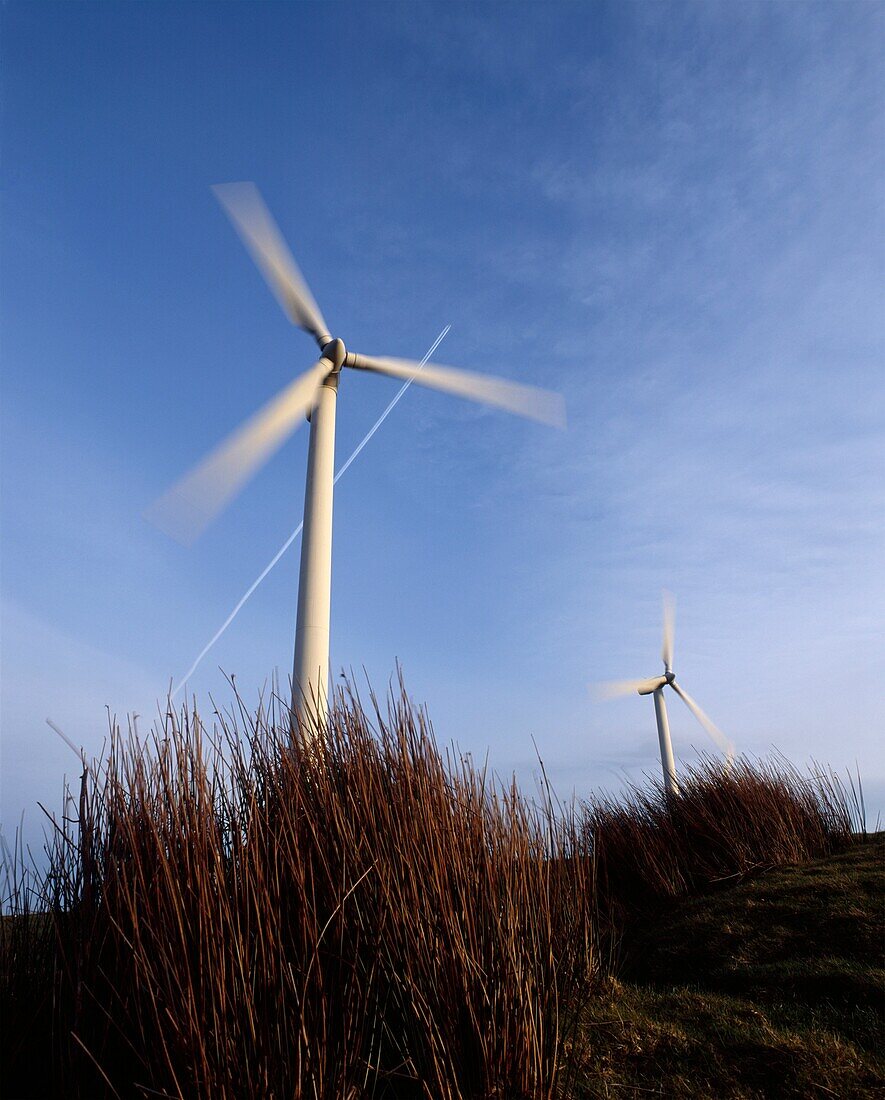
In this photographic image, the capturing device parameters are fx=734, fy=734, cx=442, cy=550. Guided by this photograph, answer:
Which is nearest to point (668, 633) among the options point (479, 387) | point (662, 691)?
point (662, 691)

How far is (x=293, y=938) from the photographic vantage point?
411 cm

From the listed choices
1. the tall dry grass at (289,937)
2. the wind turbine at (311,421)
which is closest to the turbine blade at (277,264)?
the wind turbine at (311,421)

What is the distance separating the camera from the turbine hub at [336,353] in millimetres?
11125

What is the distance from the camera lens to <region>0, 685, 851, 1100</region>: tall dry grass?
351cm

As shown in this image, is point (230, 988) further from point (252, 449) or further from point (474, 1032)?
point (252, 449)

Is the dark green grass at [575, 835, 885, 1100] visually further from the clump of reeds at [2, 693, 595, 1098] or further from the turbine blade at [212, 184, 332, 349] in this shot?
the turbine blade at [212, 184, 332, 349]

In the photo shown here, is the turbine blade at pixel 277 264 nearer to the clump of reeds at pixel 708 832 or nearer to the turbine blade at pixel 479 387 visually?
the turbine blade at pixel 479 387

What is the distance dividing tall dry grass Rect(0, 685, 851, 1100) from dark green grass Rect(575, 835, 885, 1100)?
3.05 ft

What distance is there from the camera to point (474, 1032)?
4.11m

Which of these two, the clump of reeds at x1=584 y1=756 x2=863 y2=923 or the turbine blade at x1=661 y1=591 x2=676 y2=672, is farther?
the turbine blade at x1=661 y1=591 x2=676 y2=672

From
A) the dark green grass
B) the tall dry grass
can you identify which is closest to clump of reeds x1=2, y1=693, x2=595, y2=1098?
the tall dry grass

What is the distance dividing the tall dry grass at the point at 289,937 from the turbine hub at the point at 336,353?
7015 mm

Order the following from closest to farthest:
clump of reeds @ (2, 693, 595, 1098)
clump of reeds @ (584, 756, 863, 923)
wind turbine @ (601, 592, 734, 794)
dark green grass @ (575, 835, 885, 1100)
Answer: clump of reeds @ (2, 693, 595, 1098), dark green grass @ (575, 835, 885, 1100), clump of reeds @ (584, 756, 863, 923), wind turbine @ (601, 592, 734, 794)

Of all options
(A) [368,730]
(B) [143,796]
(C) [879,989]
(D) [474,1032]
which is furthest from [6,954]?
(C) [879,989]
